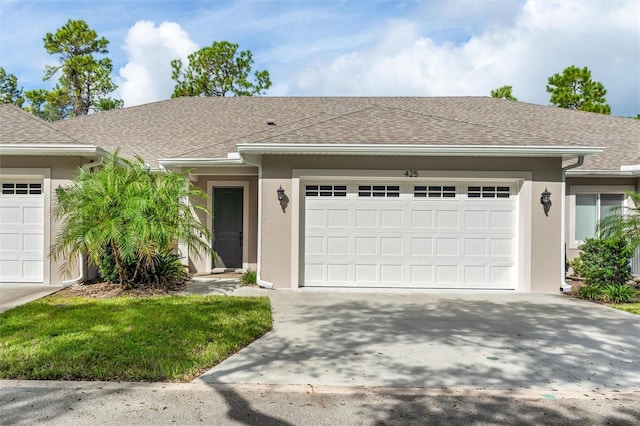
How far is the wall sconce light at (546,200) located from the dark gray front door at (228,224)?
7835mm

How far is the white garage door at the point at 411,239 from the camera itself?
29.9ft

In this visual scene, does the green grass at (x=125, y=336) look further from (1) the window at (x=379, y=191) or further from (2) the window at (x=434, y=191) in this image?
(2) the window at (x=434, y=191)

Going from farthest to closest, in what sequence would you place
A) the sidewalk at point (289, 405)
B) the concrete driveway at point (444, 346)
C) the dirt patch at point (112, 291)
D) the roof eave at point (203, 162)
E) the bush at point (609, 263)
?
the roof eave at point (203, 162), the bush at point (609, 263), the dirt patch at point (112, 291), the concrete driveway at point (444, 346), the sidewalk at point (289, 405)

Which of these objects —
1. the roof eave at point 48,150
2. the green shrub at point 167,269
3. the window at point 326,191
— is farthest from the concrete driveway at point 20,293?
the window at point 326,191

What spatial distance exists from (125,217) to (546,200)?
9.30 meters

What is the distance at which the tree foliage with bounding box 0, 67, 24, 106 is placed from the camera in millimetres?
33094

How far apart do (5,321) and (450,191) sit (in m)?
9.01

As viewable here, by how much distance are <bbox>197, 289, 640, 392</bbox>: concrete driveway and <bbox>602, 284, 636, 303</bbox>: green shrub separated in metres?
0.81

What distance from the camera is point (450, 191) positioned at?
30.2ft

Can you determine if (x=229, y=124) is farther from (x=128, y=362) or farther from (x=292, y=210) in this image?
(x=128, y=362)

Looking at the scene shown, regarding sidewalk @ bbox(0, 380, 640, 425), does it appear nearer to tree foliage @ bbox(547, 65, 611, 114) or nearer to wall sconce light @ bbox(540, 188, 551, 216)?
wall sconce light @ bbox(540, 188, 551, 216)

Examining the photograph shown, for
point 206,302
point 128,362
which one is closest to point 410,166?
point 206,302

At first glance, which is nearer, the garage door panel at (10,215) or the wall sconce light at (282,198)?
Answer: the wall sconce light at (282,198)

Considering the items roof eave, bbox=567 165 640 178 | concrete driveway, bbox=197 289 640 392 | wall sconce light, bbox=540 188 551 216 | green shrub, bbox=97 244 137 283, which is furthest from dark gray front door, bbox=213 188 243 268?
roof eave, bbox=567 165 640 178
